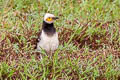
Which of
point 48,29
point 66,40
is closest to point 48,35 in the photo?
point 48,29

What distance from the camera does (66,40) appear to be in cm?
461

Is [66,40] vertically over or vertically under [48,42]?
under

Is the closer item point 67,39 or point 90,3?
point 67,39

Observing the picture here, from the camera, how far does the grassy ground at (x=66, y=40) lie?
384 cm

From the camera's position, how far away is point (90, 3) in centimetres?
561

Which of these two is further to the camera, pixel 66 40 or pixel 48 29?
pixel 66 40

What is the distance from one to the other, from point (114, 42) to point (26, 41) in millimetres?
1439

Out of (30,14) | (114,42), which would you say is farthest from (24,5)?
(114,42)

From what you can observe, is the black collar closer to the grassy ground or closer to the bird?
the bird

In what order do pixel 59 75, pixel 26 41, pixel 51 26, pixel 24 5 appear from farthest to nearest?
pixel 24 5 → pixel 26 41 → pixel 51 26 → pixel 59 75

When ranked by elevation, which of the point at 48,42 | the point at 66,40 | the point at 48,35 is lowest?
the point at 66,40

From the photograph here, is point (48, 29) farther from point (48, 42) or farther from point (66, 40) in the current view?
point (66, 40)

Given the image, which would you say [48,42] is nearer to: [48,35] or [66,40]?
[48,35]

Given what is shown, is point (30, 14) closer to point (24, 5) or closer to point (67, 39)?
point (24, 5)
